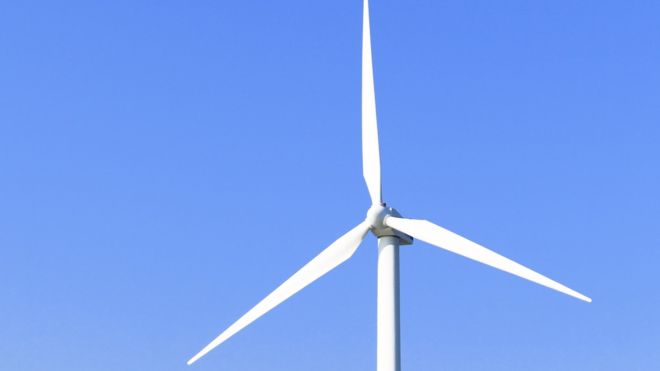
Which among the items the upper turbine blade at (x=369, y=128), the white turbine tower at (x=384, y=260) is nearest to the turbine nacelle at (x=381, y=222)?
the white turbine tower at (x=384, y=260)

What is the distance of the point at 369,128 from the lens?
4356 cm

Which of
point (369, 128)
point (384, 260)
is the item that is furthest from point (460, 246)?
point (369, 128)

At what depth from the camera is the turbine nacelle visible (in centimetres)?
3994

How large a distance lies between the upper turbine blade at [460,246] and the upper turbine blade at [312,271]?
1.54 m

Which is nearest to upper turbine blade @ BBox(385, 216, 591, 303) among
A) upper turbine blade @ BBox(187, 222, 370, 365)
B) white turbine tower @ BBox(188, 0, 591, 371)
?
white turbine tower @ BBox(188, 0, 591, 371)

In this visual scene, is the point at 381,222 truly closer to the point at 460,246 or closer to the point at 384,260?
the point at 384,260

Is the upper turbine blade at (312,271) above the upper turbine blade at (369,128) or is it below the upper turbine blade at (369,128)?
below

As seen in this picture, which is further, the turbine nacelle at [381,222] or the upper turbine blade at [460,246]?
the turbine nacelle at [381,222]

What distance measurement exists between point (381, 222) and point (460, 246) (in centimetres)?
295

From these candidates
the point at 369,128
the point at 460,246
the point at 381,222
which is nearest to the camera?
the point at 460,246

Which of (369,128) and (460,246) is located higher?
(369,128)

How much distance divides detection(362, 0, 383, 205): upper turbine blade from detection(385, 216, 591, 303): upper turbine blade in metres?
1.94

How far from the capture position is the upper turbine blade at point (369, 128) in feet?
139

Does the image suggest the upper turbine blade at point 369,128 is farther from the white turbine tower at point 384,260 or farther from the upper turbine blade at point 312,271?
the upper turbine blade at point 312,271
